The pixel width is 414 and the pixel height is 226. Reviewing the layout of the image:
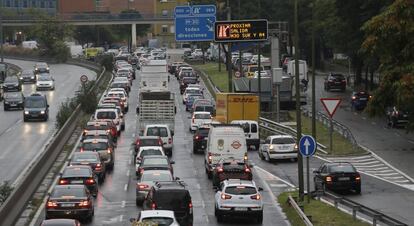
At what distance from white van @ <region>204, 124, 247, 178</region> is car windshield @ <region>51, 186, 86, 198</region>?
12603mm

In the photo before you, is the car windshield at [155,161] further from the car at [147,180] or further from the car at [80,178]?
the car at [147,180]

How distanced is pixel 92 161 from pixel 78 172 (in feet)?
16.5

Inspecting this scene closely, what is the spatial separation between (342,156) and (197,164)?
7.54 m

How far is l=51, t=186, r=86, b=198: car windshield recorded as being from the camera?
3057 centimetres

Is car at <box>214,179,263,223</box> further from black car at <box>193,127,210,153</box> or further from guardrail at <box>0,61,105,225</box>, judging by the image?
black car at <box>193,127,210,153</box>

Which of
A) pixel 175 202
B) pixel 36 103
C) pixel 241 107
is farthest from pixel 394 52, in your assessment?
pixel 36 103

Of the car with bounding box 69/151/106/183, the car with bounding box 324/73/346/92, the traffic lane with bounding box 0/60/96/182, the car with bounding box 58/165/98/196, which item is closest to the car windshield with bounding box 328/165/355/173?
the car with bounding box 58/165/98/196

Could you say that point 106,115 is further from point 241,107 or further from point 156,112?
point 241,107

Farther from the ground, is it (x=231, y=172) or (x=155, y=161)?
(x=155, y=161)

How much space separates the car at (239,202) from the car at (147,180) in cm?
391

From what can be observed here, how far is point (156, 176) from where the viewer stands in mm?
35031

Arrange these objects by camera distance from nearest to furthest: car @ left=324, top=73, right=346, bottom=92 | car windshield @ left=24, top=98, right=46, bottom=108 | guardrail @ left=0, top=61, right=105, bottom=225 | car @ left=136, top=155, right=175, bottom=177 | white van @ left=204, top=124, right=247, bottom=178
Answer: guardrail @ left=0, top=61, right=105, bottom=225 < car @ left=136, top=155, right=175, bottom=177 < white van @ left=204, top=124, right=247, bottom=178 < car windshield @ left=24, top=98, right=46, bottom=108 < car @ left=324, top=73, right=346, bottom=92

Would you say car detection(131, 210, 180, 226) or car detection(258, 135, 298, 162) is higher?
car detection(131, 210, 180, 226)

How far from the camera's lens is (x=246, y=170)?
125 feet
